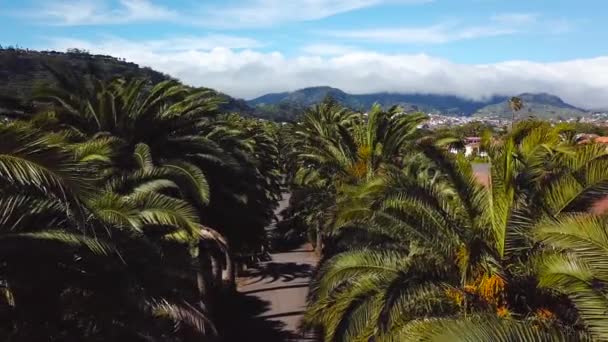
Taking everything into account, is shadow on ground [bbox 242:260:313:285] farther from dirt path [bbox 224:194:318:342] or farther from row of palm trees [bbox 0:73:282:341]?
row of palm trees [bbox 0:73:282:341]

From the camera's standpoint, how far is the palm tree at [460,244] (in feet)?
25.9

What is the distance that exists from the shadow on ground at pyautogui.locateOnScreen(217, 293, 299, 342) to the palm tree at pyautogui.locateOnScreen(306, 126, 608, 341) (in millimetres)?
8321

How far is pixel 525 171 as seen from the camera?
8.45 meters

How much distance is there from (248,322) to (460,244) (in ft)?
39.8

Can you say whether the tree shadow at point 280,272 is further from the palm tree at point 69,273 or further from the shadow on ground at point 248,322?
the palm tree at point 69,273

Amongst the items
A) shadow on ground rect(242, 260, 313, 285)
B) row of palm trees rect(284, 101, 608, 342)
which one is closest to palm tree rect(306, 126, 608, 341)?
row of palm trees rect(284, 101, 608, 342)

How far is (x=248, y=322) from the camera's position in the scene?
19344 millimetres

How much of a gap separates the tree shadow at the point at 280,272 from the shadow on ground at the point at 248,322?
10.0 feet

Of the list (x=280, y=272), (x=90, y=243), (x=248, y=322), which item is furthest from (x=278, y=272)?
(x=90, y=243)

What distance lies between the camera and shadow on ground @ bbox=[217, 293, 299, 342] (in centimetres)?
1777

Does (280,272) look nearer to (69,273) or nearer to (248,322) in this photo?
(248,322)

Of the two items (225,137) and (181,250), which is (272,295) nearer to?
(225,137)

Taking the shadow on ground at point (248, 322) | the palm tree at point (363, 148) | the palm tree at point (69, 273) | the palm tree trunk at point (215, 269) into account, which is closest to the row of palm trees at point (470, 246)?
the palm tree at point (69, 273)

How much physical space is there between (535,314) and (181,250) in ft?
17.7
